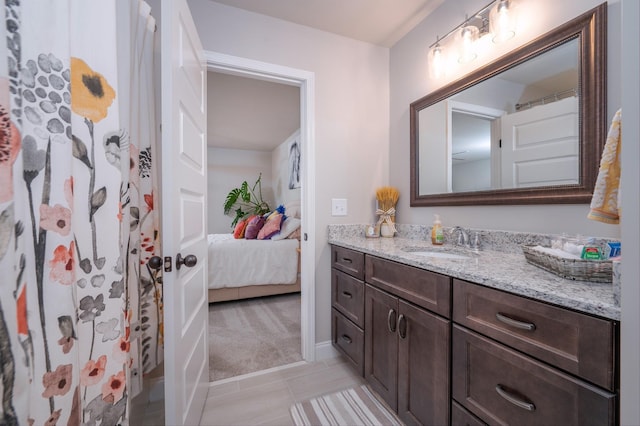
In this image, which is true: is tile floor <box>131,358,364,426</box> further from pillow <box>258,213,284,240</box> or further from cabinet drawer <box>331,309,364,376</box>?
pillow <box>258,213,284,240</box>

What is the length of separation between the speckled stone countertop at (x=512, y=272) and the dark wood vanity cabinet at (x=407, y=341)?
2.4 inches

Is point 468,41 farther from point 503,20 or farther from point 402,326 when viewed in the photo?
point 402,326

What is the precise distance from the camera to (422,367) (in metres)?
1.08

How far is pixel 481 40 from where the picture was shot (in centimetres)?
144

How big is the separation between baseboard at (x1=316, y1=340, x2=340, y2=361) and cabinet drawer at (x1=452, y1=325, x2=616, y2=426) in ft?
3.65

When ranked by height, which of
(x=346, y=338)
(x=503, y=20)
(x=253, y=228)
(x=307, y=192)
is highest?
(x=503, y=20)

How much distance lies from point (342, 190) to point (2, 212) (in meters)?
1.69

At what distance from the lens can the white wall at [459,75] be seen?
967 mm

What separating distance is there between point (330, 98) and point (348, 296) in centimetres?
146

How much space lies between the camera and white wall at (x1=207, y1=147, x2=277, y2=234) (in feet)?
18.2

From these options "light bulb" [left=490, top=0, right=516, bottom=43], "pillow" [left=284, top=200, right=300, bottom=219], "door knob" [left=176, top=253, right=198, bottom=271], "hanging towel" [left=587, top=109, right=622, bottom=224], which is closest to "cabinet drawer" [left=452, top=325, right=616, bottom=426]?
"hanging towel" [left=587, top=109, right=622, bottom=224]

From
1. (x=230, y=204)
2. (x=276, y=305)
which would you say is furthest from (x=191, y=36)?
(x=230, y=204)

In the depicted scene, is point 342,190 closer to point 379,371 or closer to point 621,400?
point 379,371

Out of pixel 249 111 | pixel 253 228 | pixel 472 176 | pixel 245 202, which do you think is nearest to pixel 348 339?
pixel 472 176
